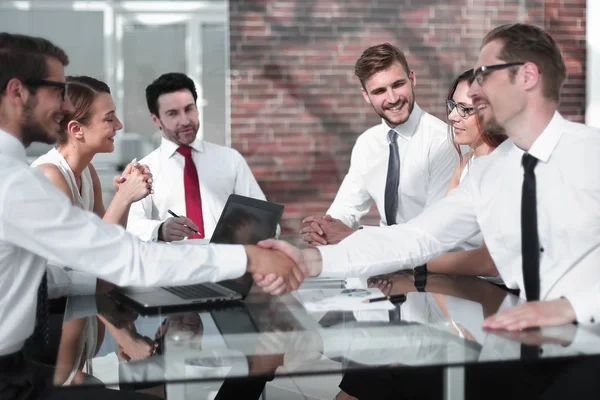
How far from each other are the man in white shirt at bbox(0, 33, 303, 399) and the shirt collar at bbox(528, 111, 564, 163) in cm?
81

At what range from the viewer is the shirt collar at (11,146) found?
175cm

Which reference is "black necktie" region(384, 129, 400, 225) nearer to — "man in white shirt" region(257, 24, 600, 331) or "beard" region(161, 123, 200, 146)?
"beard" region(161, 123, 200, 146)

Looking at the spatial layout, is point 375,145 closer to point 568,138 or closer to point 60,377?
point 568,138

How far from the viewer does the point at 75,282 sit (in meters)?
2.15

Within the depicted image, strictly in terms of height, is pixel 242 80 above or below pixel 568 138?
above

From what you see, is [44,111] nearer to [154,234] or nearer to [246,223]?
[246,223]

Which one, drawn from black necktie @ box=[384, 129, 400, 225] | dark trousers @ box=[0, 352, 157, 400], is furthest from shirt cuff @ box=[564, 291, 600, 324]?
black necktie @ box=[384, 129, 400, 225]

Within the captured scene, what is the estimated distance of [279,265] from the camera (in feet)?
6.57

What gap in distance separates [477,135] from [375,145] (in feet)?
2.92

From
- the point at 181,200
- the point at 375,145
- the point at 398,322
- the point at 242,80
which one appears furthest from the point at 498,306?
A: the point at 242,80

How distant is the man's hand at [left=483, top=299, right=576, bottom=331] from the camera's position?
5.35 feet

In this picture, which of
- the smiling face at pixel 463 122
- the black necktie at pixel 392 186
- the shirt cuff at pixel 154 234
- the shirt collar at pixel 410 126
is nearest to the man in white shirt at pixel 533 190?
the smiling face at pixel 463 122

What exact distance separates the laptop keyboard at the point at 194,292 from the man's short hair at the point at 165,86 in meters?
1.98

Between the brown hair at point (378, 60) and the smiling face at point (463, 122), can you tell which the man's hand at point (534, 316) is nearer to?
the smiling face at point (463, 122)
